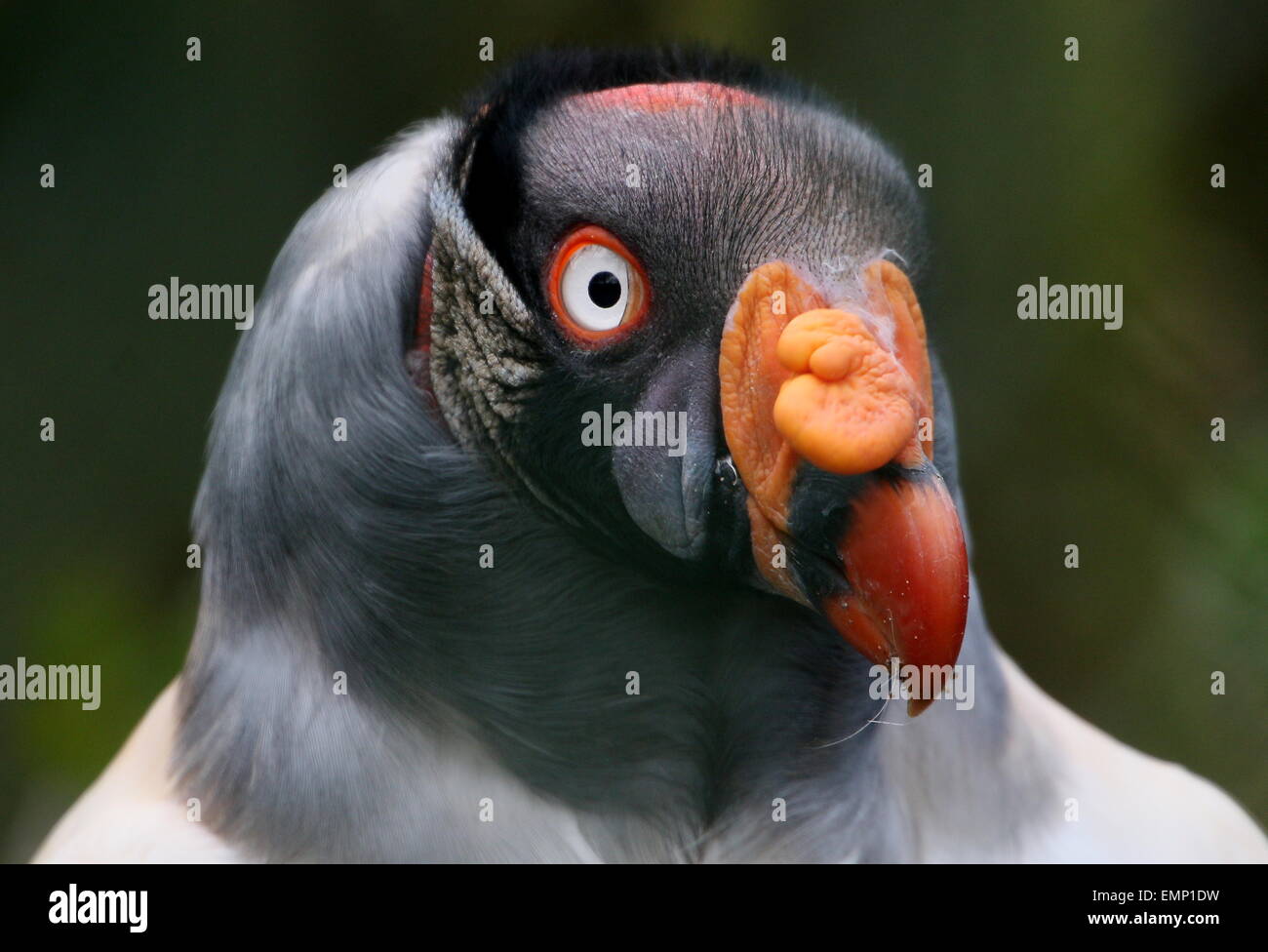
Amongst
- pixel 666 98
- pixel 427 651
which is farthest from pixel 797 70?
pixel 427 651

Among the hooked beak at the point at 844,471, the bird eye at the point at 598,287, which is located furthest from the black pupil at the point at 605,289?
the hooked beak at the point at 844,471

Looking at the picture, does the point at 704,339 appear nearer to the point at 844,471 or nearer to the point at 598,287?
the point at 598,287

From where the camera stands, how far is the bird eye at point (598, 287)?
1.68m

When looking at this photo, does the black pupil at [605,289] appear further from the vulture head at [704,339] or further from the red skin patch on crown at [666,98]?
the red skin patch on crown at [666,98]

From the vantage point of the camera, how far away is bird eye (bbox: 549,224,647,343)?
1680 mm

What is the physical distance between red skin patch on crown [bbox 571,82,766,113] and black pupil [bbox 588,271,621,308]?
0.81ft

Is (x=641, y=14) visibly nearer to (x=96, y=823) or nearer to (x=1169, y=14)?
(x=1169, y=14)

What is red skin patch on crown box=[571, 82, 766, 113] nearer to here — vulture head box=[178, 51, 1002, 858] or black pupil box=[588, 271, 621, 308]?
vulture head box=[178, 51, 1002, 858]

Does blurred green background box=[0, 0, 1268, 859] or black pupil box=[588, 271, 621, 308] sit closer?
black pupil box=[588, 271, 621, 308]

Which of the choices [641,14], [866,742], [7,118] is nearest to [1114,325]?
[641,14]

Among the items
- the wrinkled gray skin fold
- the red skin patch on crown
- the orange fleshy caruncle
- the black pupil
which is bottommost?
the wrinkled gray skin fold

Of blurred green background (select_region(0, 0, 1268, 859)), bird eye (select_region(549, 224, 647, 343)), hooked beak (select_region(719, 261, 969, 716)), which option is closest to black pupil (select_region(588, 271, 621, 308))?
bird eye (select_region(549, 224, 647, 343))

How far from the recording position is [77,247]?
3816 mm

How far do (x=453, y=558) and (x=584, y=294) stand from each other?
0.42 m
